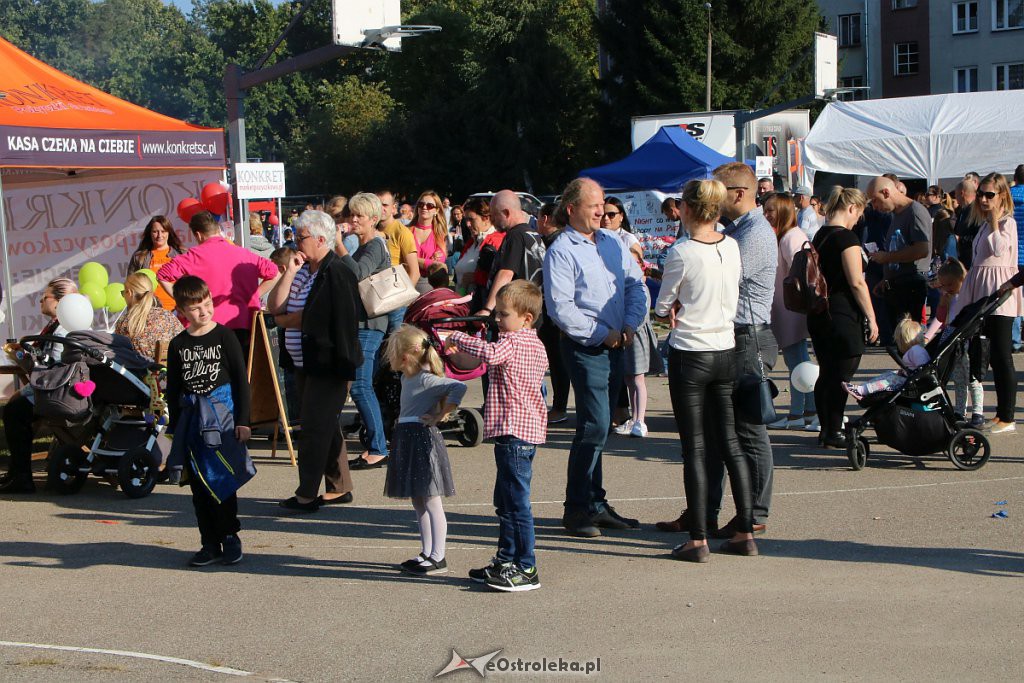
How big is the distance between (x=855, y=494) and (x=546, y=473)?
2032mm

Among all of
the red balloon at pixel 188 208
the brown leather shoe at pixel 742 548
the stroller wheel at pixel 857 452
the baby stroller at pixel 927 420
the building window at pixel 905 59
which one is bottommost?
the brown leather shoe at pixel 742 548

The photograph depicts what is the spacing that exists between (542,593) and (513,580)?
0.15 meters

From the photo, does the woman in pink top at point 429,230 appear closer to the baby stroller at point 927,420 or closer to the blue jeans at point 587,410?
the baby stroller at point 927,420

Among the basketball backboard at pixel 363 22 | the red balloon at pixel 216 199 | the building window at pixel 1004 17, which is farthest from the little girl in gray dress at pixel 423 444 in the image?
the building window at pixel 1004 17

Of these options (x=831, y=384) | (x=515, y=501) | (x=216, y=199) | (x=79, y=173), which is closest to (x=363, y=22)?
(x=79, y=173)

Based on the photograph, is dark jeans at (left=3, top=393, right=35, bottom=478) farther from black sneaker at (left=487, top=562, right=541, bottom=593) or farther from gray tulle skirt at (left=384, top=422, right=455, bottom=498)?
black sneaker at (left=487, top=562, right=541, bottom=593)

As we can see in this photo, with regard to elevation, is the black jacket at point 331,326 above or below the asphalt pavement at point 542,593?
above

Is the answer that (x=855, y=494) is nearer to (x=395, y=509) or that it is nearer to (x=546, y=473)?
(x=546, y=473)

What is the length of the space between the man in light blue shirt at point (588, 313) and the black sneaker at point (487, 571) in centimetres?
89

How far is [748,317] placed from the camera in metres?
6.63

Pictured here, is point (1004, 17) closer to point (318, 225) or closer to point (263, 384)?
point (263, 384)

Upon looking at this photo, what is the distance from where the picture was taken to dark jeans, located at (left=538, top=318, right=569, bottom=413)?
33.6 ft

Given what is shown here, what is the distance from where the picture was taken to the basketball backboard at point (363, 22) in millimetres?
17609

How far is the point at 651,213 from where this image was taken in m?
22.3
